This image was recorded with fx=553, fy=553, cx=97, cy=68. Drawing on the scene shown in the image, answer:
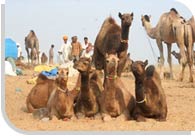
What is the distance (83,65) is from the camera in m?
5.10

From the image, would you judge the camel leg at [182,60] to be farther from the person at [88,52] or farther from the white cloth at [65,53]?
the white cloth at [65,53]

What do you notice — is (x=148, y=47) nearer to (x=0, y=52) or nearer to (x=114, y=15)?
(x=114, y=15)

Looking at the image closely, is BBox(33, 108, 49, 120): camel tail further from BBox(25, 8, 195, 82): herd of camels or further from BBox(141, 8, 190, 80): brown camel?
BBox(141, 8, 190, 80): brown camel

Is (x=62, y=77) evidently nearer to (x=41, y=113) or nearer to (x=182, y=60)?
(x=41, y=113)

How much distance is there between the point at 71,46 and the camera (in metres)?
5.49

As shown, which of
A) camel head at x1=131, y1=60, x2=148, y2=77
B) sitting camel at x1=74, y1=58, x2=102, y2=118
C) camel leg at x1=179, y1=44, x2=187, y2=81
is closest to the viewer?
→ camel head at x1=131, y1=60, x2=148, y2=77

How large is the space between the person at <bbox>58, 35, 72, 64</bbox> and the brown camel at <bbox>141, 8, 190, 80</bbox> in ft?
2.78

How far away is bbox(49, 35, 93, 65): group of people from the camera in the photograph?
18.1ft

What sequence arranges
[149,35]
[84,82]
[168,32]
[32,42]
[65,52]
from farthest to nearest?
1. [168,32]
2. [149,35]
3. [65,52]
4. [32,42]
5. [84,82]

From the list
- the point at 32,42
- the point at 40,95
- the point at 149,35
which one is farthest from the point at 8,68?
the point at 149,35

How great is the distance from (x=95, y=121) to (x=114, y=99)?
0.28m

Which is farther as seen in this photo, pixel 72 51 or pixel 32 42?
pixel 72 51

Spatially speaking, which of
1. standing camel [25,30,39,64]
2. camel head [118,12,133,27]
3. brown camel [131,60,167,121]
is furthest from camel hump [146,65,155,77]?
standing camel [25,30,39,64]

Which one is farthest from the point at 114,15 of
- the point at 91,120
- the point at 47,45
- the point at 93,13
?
the point at 91,120
